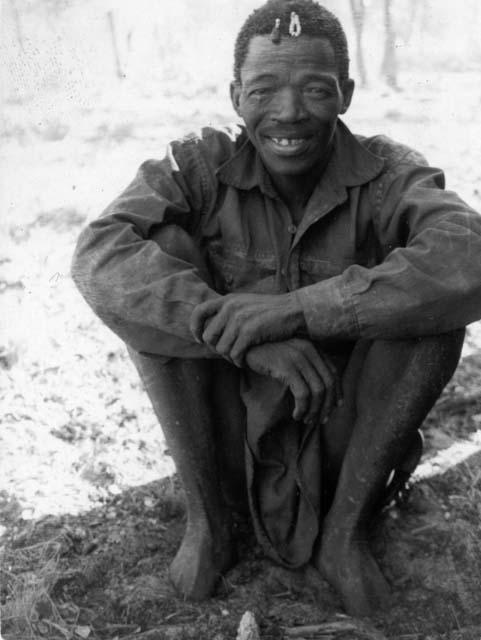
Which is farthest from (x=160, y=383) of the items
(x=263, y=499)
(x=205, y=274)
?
(x=263, y=499)

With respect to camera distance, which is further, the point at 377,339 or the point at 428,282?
the point at 377,339

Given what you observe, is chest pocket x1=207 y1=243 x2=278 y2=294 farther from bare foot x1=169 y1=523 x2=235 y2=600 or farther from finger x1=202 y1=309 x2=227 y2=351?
bare foot x1=169 y1=523 x2=235 y2=600

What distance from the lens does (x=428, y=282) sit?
1896mm

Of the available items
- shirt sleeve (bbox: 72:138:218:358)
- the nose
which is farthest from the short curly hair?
shirt sleeve (bbox: 72:138:218:358)

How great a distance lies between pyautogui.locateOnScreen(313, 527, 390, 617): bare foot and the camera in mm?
2277

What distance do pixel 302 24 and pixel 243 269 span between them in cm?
64

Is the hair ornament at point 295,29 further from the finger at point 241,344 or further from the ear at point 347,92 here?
the finger at point 241,344

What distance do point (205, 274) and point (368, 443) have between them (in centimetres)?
63

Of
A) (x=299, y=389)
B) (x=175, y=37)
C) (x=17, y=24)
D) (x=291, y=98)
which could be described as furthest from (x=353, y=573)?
(x=17, y=24)

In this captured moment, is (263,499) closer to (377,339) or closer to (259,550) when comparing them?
(259,550)

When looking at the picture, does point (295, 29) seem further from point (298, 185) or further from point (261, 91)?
point (298, 185)

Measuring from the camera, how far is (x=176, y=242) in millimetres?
2154

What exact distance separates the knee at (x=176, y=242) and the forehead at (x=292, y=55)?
17.0 inches

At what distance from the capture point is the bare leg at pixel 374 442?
2068mm
